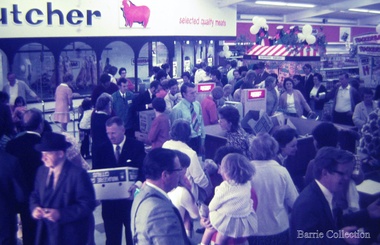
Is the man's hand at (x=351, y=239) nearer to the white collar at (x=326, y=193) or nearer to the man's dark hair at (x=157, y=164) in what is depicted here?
the white collar at (x=326, y=193)

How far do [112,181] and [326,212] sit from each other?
1.78 metres

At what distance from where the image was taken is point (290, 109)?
802cm

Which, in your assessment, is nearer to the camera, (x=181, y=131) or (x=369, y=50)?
(x=181, y=131)

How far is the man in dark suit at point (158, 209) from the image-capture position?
2451 mm

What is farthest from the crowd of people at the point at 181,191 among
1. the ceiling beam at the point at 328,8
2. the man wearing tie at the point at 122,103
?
the ceiling beam at the point at 328,8

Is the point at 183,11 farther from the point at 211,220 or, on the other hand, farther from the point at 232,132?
the point at 211,220

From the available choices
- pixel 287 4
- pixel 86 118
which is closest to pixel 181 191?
pixel 86 118

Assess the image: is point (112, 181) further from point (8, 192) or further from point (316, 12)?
point (316, 12)

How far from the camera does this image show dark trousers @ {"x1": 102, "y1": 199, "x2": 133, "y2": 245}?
4.08 m

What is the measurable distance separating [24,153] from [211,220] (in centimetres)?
174

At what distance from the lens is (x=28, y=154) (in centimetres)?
376

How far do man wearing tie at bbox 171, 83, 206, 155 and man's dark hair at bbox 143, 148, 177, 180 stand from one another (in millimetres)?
3279

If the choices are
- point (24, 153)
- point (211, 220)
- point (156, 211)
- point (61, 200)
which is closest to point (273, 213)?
point (211, 220)

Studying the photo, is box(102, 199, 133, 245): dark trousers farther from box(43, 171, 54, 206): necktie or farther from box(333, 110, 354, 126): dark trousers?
box(333, 110, 354, 126): dark trousers
